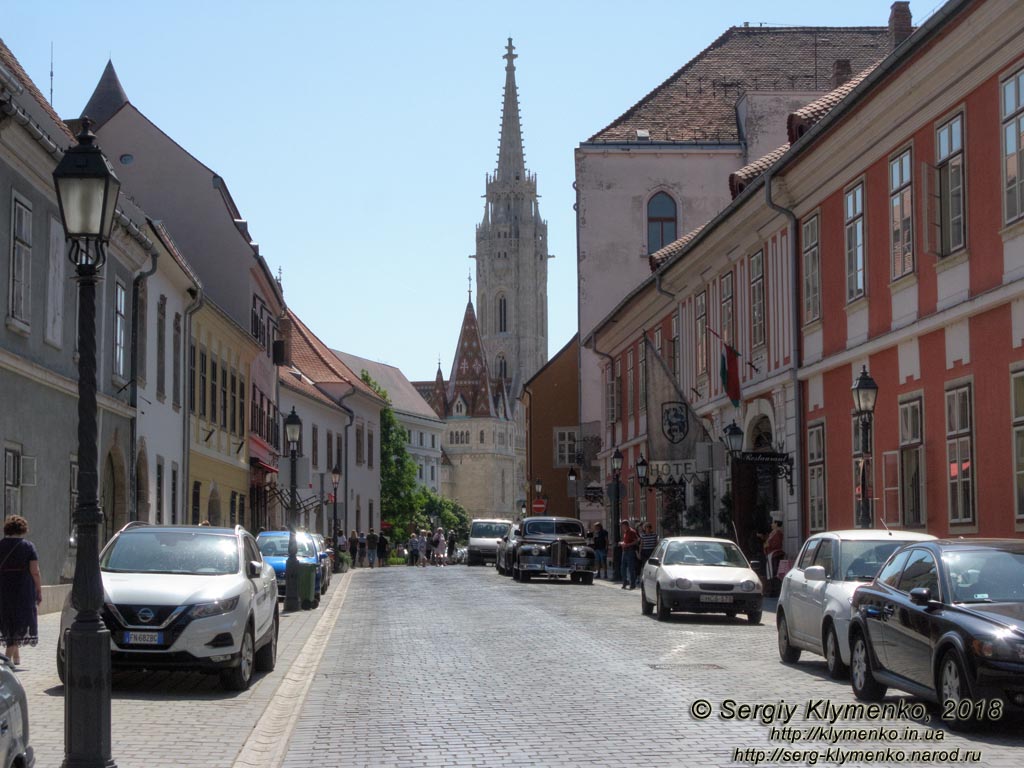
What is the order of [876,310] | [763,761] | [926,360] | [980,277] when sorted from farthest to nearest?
[876,310] < [926,360] < [980,277] < [763,761]

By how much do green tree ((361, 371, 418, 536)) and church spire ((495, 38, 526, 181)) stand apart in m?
81.1

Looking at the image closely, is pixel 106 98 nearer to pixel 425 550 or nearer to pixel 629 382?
pixel 629 382

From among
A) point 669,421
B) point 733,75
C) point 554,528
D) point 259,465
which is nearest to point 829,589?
point 669,421

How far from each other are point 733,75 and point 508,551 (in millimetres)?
22363

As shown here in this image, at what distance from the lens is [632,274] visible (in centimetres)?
5784

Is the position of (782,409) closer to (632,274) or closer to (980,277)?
(980,277)

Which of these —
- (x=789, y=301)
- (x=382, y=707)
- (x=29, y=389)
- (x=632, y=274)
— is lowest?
(x=382, y=707)

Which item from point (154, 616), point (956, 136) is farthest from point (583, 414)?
point (154, 616)

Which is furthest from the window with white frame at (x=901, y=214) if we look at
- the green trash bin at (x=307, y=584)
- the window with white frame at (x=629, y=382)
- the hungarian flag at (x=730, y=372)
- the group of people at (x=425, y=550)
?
the group of people at (x=425, y=550)

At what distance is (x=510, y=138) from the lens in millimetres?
186250

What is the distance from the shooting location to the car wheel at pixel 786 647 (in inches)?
656

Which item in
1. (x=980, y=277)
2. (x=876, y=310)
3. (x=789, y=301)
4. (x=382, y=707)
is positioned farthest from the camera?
(x=789, y=301)

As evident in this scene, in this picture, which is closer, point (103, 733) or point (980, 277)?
point (103, 733)

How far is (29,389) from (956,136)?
14.0 meters
